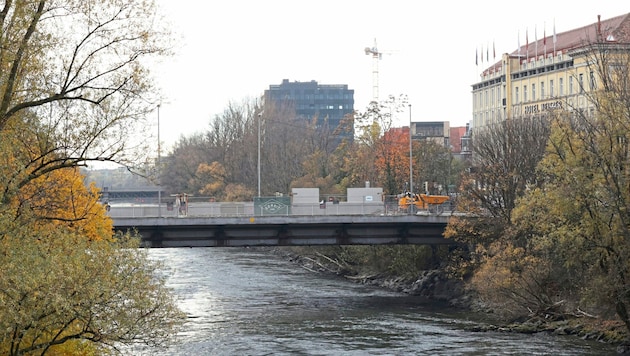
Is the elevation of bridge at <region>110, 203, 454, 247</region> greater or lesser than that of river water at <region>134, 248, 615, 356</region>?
greater

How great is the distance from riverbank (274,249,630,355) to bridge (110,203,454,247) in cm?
384

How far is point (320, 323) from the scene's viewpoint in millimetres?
50906

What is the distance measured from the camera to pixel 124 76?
84.5ft

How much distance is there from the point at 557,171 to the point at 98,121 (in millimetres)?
23988

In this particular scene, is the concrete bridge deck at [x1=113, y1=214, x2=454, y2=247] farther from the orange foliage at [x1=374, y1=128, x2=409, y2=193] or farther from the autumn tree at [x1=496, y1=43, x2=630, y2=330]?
the orange foliage at [x1=374, y1=128, x2=409, y2=193]

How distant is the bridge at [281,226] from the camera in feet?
193

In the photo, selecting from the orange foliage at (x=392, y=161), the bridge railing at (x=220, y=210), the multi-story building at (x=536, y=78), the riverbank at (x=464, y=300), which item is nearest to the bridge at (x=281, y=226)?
the bridge railing at (x=220, y=210)

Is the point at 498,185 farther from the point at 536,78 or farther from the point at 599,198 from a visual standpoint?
the point at 536,78

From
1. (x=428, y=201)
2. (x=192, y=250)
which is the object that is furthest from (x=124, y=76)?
(x=192, y=250)

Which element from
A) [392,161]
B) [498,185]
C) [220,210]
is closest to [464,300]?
[498,185]

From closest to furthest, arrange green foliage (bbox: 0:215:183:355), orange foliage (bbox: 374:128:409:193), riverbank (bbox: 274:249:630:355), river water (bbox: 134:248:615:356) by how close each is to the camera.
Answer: green foliage (bbox: 0:215:183:355), river water (bbox: 134:248:615:356), riverbank (bbox: 274:249:630:355), orange foliage (bbox: 374:128:409:193)

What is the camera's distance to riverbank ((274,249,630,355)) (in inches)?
1781

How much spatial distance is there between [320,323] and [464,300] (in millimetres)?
13045

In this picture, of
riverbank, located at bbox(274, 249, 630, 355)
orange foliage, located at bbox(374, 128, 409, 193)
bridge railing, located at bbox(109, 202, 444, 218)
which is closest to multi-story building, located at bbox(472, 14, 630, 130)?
orange foliage, located at bbox(374, 128, 409, 193)
